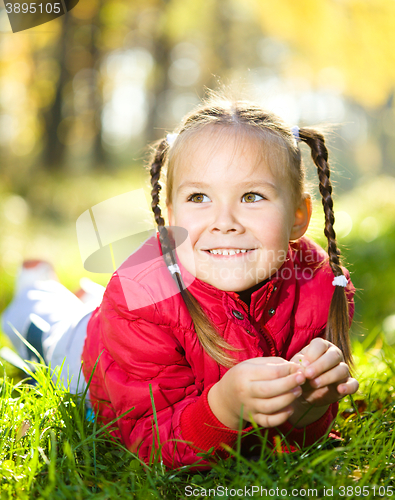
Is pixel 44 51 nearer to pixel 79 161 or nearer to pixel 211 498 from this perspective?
pixel 79 161

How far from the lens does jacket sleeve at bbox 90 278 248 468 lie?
1.46m

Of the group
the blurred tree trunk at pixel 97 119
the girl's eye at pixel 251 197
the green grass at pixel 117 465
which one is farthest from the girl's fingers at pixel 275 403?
the blurred tree trunk at pixel 97 119

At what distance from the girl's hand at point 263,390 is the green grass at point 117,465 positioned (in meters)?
0.11

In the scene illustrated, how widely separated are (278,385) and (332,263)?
2.32ft

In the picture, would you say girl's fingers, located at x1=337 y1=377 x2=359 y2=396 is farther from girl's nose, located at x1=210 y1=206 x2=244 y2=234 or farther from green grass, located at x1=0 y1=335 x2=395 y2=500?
girl's nose, located at x1=210 y1=206 x2=244 y2=234

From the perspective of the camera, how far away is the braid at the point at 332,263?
5.51ft

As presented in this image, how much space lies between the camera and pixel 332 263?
1.70 meters

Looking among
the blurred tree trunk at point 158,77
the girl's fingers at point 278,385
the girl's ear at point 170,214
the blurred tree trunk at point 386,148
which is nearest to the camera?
the girl's fingers at point 278,385

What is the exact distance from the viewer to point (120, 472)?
1313 mm

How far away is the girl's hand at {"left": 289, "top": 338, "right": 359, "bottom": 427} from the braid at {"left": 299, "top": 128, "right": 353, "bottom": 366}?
0.41 meters

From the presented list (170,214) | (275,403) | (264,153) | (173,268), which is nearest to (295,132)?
(264,153)

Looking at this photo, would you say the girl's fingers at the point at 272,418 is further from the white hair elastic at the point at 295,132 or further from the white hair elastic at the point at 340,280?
the white hair elastic at the point at 295,132

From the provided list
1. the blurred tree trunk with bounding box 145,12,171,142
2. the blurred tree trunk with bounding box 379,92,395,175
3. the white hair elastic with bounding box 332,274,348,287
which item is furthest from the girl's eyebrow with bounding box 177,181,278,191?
the blurred tree trunk with bounding box 379,92,395,175

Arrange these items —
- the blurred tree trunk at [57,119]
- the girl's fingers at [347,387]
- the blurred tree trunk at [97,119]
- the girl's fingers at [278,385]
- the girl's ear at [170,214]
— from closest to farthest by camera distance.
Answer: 1. the girl's fingers at [278,385]
2. the girl's fingers at [347,387]
3. the girl's ear at [170,214]
4. the blurred tree trunk at [57,119]
5. the blurred tree trunk at [97,119]
